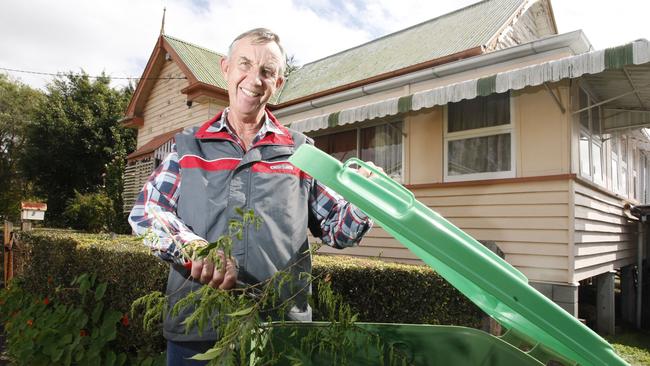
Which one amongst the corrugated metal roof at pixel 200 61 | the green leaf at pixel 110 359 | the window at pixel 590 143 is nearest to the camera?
the green leaf at pixel 110 359

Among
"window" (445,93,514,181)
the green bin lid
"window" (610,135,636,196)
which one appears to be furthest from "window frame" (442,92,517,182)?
the green bin lid

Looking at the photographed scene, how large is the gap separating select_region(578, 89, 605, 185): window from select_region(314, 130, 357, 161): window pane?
12.9 ft

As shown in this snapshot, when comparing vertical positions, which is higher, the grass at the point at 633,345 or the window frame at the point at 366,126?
the window frame at the point at 366,126

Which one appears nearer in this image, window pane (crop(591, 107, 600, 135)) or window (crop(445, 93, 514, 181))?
window (crop(445, 93, 514, 181))

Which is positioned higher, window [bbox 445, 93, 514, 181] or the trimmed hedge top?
window [bbox 445, 93, 514, 181]

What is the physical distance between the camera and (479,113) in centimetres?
664

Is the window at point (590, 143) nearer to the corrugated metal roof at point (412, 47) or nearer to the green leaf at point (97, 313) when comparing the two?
the corrugated metal roof at point (412, 47)

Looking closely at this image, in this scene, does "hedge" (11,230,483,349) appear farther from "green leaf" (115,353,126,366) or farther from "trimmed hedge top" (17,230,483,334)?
"green leaf" (115,353,126,366)

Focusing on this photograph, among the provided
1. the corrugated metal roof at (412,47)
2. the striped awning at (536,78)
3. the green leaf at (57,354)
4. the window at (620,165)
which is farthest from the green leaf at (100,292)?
the window at (620,165)

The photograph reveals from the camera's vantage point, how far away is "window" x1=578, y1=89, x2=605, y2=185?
6449 mm

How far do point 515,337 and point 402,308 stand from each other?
302 centimetres

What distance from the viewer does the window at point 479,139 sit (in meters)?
6.32

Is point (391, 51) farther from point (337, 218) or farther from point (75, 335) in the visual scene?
point (337, 218)

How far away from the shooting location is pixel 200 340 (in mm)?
1385
